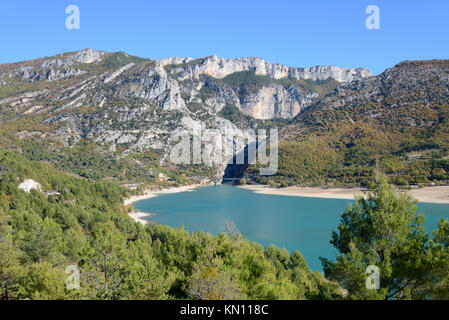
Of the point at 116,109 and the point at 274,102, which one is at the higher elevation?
the point at 274,102

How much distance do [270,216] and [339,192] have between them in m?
26.7

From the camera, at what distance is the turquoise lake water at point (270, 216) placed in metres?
35.3

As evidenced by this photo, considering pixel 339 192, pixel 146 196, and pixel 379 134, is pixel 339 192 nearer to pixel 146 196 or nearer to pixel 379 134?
pixel 379 134

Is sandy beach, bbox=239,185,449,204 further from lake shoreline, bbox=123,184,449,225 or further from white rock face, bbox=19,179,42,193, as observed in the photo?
white rock face, bbox=19,179,42,193

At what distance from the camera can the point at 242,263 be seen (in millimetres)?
11688

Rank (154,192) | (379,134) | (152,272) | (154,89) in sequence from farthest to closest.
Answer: (154,89) → (379,134) → (154,192) → (152,272)

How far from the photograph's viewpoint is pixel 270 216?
5156 centimetres

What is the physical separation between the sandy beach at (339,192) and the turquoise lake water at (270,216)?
10.3 ft

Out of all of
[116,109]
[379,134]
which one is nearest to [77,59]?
[116,109]

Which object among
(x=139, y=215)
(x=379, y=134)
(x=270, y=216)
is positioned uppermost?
(x=379, y=134)

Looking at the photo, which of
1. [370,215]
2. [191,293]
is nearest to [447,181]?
[370,215]

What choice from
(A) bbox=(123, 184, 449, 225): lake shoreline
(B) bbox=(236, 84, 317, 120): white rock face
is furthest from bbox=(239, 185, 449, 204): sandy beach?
(B) bbox=(236, 84, 317, 120): white rock face

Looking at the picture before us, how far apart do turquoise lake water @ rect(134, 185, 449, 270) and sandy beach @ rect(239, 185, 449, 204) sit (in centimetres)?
313
